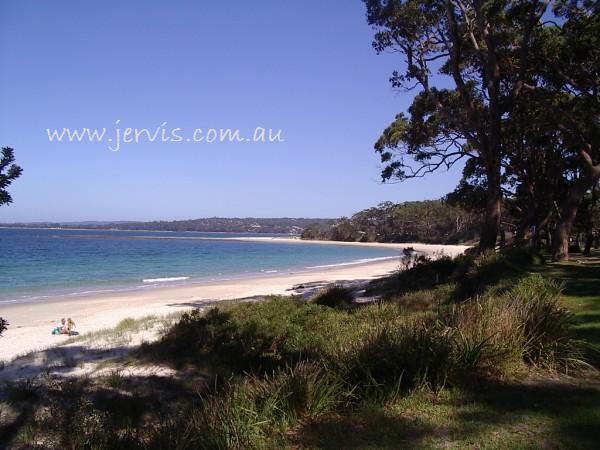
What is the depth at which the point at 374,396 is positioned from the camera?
470 centimetres

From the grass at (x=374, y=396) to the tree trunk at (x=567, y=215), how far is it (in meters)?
9.87

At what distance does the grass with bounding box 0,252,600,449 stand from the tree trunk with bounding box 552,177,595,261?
9.87 m

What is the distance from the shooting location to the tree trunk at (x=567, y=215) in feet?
54.6

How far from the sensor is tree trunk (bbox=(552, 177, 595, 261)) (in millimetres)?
16656

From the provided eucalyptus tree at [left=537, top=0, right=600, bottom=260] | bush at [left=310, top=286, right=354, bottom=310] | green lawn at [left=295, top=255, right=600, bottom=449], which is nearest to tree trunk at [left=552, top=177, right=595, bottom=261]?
eucalyptus tree at [left=537, top=0, right=600, bottom=260]

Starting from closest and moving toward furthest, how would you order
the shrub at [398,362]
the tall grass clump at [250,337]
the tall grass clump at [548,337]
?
the shrub at [398,362] → the tall grass clump at [548,337] → the tall grass clump at [250,337]

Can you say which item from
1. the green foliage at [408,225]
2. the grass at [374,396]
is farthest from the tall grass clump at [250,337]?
the green foliage at [408,225]

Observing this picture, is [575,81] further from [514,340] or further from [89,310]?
[89,310]

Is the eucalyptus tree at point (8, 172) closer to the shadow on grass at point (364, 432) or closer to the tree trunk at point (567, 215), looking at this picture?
the shadow on grass at point (364, 432)

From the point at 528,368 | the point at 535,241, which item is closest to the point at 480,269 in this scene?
the point at 528,368

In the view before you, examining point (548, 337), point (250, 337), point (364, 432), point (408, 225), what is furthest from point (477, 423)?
point (408, 225)

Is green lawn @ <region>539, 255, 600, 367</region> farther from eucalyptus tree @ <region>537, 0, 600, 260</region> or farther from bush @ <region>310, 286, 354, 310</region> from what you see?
bush @ <region>310, 286, 354, 310</region>

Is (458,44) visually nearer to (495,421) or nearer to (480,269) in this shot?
(480,269)

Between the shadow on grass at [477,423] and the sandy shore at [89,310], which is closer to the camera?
the shadow on grass at [477,423]
